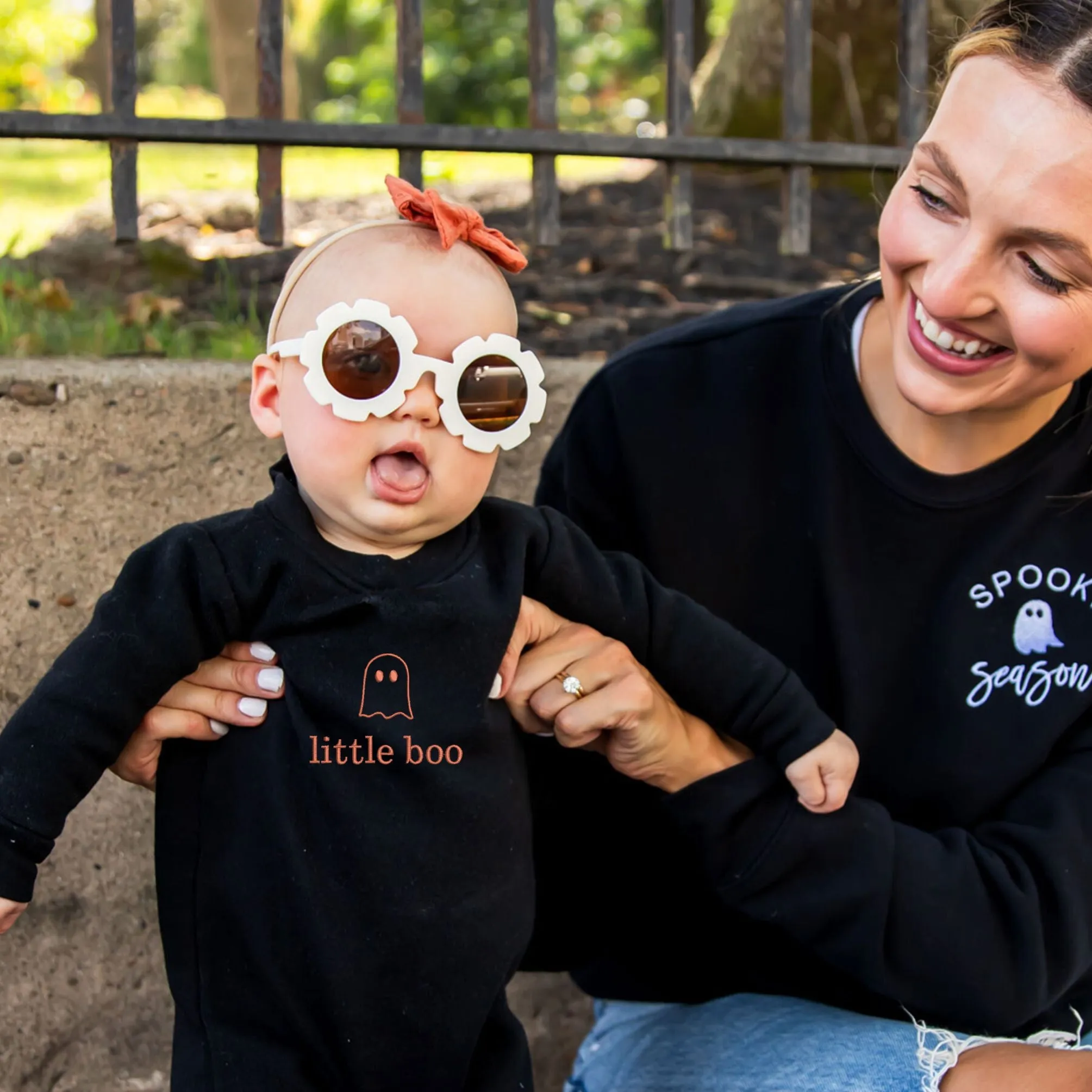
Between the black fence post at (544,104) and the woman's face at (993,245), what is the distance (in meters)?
1.15

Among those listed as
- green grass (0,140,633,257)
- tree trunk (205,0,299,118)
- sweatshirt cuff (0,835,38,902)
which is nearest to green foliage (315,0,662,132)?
tree trunk (205,0,299,118)

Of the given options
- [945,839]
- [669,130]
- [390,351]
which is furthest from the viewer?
[669,130]

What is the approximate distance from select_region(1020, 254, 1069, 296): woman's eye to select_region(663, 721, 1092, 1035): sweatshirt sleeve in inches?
29.1

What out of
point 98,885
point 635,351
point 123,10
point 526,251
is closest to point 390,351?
point 635,351

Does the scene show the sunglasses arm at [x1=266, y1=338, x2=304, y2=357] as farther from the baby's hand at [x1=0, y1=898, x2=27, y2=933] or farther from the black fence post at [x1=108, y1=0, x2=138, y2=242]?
the black fence post at [x1=108, y1=0, x2=138, y2=242]

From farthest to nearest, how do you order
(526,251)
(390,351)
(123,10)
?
(526,251), (123,10), (390,351)

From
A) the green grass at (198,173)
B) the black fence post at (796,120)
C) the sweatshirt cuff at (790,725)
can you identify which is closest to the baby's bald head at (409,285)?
the sweatshirt cuff at (790,725)

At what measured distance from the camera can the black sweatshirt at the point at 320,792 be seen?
1.51 m

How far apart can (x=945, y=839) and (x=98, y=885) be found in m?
1.38

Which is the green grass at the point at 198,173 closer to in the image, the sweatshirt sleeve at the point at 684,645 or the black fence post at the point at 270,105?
the black fence post at the point at 270,105

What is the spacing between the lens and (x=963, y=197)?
1803mm

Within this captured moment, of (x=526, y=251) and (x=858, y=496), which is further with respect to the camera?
(x=526, y=251)

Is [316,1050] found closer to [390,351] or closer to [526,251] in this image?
[390,351]

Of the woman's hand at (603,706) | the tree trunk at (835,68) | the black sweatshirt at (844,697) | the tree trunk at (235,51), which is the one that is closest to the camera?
the woman's hand at (603,706)
